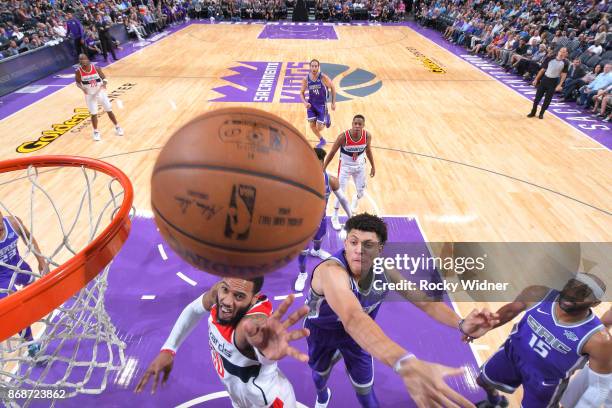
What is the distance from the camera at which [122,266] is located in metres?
4.41

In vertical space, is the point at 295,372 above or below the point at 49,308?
below

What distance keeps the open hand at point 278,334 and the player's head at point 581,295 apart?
1645 millimetres

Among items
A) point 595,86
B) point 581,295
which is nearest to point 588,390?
point 581,295

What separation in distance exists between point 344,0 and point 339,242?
22.9 meters

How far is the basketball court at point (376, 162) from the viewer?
11.5ft

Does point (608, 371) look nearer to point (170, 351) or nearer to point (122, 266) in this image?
point (170, 351)

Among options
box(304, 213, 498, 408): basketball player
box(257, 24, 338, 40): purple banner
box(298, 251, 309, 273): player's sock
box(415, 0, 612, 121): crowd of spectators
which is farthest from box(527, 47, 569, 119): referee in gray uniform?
box(257, 24, 338, 40): purple banner

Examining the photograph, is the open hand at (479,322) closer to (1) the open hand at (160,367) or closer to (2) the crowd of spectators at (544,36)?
(1) the open hand at (160,367)

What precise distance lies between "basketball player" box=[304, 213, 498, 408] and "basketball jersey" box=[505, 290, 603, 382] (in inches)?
20.8

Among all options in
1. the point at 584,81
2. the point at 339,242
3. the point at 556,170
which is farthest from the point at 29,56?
the point at 584,81

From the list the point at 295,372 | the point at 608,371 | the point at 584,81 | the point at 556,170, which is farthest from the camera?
the point at 584,81

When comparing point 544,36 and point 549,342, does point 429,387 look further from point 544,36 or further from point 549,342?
point 544,36

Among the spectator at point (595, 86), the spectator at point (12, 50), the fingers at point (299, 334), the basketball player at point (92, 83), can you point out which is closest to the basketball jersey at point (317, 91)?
the basketball player at point (92, 83)

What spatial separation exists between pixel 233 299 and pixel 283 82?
33.0 feet
